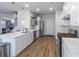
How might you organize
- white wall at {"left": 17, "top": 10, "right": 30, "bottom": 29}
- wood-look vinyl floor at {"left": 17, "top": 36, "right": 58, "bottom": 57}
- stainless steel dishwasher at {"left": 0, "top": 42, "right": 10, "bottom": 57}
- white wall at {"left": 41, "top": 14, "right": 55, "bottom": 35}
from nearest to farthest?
stainless steel dishwasher at {"left": 0, "top": 42, "right": 10, "bottom": 57} → wood-look vinyl floor at {"left": 17, "top": 36, "right": 58, "bottom": 57} → white wall at {"left": 17, "top": 10, "right": 30, "bottom": 29} → white wall at {"left": 41, "top": 14, "right": 55, "bottom": 35}

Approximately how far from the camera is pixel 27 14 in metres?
8.82

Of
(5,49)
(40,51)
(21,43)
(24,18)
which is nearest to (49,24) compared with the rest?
(24,18)

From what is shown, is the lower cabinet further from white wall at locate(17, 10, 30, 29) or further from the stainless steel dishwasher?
white wall at locate(17, 10, 30, 29)

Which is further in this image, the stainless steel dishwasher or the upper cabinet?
the stainless steel dishwasher

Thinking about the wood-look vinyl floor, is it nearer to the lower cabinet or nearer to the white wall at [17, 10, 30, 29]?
the lower cabinet

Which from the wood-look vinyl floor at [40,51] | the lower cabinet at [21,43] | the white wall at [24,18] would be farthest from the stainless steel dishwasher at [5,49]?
the white wall at [24,18]

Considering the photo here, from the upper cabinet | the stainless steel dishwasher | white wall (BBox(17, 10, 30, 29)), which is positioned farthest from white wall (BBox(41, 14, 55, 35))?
the upper cabinet

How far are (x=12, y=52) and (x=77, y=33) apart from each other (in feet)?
8.06

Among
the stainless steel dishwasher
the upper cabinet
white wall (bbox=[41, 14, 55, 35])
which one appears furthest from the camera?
white wall (bbox=[41, 14, 55, 35])

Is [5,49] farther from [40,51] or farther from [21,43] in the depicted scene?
[40,51]

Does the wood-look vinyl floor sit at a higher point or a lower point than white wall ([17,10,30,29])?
lower

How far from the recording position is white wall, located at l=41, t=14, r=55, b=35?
1291 cm

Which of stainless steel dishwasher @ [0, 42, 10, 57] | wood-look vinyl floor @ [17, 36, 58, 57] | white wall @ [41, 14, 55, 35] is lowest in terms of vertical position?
wood-look vinyl floor @ [17, 36, 58, 57]

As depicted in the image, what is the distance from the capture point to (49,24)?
42.4ft
